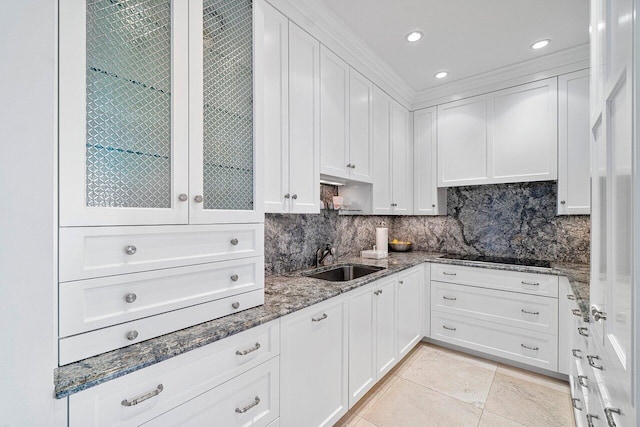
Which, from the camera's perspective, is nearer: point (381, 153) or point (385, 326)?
point (385, 326)

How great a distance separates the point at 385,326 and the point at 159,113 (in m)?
2.06

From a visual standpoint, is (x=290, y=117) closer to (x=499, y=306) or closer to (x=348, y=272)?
(x=348, y=272)

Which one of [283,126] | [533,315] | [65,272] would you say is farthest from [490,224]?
[65,272]

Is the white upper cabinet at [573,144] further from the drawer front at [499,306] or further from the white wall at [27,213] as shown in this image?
the white wall at [27,213]

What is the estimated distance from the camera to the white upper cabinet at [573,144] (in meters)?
2.47

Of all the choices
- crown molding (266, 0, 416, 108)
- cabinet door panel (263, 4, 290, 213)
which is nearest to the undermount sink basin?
cabinet door panel (263, 4, 290, 213)

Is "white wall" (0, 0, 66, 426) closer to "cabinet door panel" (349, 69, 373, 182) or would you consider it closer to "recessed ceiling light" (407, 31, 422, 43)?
"cabinet door panel" (349, 69, 373, 182)

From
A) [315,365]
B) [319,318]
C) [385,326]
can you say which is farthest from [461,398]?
[319,318]

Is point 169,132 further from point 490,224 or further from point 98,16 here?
point 490,224

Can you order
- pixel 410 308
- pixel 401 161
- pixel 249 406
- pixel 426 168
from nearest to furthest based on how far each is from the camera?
pixel 249 406, pixel 410 308, pixel 401 161, pixel 426 168

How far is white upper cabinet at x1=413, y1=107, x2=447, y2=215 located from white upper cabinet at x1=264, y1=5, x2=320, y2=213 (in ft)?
5.83

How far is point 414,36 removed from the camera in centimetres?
226

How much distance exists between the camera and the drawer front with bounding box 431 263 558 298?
2389 mm

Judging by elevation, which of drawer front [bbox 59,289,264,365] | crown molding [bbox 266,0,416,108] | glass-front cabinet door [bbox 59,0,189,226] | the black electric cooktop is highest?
crown molding [bbox 266,0,416,108]
